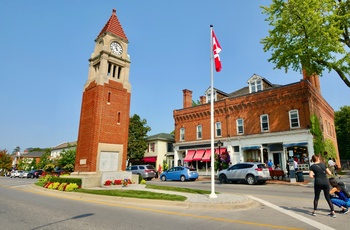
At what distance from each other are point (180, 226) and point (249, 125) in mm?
24883

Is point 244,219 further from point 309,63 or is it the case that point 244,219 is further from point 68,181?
point 309,63

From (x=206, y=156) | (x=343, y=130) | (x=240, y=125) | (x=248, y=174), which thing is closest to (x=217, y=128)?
(x=240, y=125)

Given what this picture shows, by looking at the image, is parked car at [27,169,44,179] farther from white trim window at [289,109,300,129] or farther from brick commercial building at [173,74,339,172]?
white trim window at [289,109,300,129]

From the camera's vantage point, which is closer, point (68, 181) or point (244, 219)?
point (244, 219)

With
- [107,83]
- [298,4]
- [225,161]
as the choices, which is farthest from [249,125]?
[107,83]

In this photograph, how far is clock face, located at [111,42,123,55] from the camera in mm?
19766

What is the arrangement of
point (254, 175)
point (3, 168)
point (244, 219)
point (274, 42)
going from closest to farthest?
point (244, 219) < point (254, 175) < point (274, 42) < point (3, 168)

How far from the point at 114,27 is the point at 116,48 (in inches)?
78.5

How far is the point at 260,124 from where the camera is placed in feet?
91.6

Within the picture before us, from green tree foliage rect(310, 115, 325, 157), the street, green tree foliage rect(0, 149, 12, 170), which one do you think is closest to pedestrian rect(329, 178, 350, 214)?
the street

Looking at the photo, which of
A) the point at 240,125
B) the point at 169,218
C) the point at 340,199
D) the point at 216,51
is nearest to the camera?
the point at 169,218

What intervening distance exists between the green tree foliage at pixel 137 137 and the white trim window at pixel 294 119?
24449 millimetres

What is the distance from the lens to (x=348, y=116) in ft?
151

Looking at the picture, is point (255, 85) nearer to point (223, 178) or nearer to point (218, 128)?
point (218, 128)
